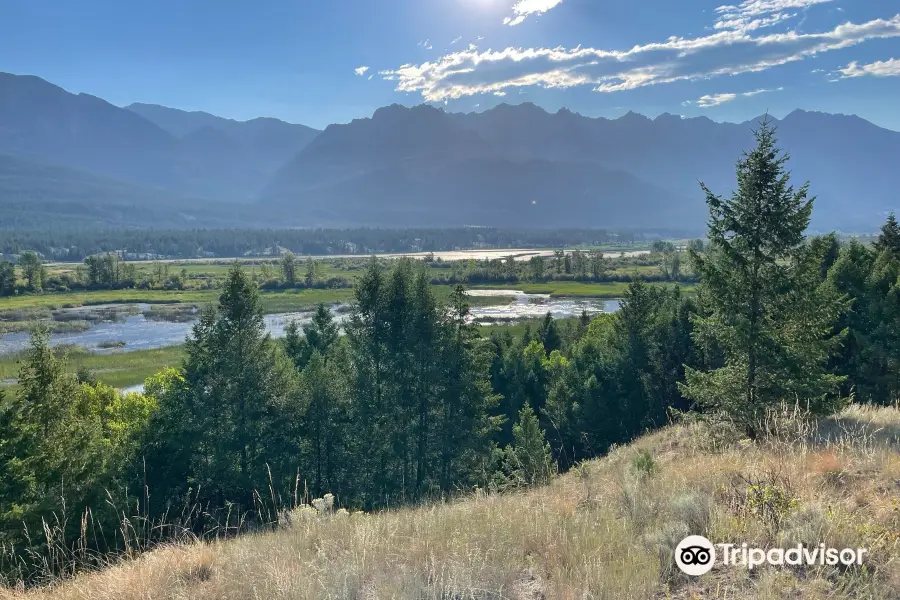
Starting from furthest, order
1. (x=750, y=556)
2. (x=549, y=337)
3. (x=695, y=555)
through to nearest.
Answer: (x=549, y=337), (x=695, y=555), (x=750, y=556)

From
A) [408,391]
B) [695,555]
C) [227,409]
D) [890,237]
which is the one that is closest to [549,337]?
[890,237]

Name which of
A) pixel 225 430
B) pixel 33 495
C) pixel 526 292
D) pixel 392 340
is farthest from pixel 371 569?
pixel 526 292

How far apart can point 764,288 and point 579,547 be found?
13.5m

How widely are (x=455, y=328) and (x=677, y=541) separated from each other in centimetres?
2741

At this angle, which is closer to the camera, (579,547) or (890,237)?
(579,547)

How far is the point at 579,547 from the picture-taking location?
526 centimetres

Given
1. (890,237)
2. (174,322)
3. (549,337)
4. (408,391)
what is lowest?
(549,337)

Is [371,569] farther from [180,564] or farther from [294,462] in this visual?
[294,462]

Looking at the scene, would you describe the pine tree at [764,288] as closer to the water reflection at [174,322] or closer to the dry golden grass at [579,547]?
the dry golden grass at [579,547]

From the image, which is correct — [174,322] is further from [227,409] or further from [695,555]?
[695,555]

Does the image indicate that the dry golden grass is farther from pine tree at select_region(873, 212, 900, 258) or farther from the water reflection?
the water reflection

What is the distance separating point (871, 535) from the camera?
4.87 metres

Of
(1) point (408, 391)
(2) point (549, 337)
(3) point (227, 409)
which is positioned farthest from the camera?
(2) point (549, 337)

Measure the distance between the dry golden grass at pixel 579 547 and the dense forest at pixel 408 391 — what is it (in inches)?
271
